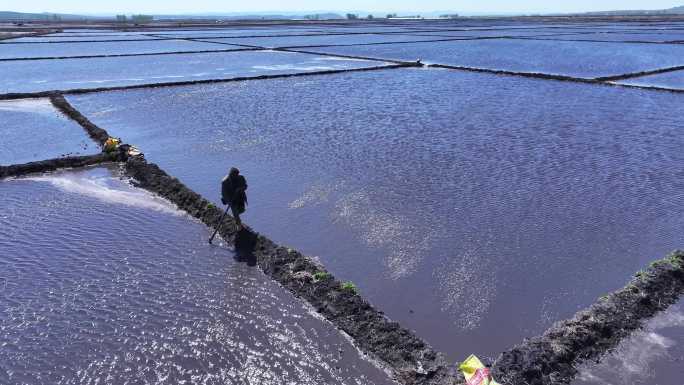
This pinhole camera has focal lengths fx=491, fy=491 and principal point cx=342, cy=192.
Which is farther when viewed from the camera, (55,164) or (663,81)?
(663,81)

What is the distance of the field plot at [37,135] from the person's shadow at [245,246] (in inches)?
333

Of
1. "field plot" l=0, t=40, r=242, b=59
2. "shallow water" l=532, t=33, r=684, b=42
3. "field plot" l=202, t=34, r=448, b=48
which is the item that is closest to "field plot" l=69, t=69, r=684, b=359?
"field plot" l=0, t=40, r=242, b=59

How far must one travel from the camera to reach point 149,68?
113 feet

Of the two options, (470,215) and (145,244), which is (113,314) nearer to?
(145,244)

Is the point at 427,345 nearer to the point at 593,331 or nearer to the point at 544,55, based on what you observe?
the point at 593,331

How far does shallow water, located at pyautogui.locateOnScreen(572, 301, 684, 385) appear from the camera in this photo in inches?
228

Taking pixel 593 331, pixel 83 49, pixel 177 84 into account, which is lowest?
pixel 83 49

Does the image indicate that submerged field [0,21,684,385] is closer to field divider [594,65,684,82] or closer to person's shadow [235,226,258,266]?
person's shadow [235,226,258,266]

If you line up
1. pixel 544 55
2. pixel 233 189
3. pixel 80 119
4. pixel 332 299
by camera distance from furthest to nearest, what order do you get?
pixel 544 55 → pixel 80 119 → pixel 233 189 → pixel 332 299

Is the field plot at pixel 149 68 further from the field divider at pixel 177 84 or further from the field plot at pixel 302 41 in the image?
the field plot at pixel 302 41

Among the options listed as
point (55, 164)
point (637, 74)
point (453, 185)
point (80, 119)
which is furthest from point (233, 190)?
point (637, 74)

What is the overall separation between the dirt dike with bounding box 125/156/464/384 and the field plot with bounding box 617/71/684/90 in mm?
25078

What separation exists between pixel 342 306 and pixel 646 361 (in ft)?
12.8

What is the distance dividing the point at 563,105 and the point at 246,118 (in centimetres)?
1344
